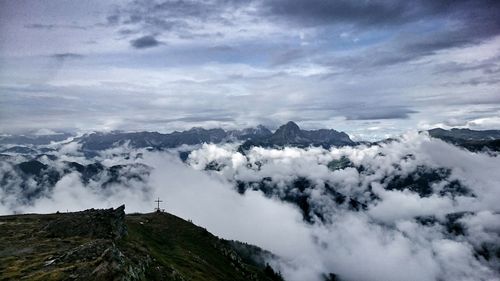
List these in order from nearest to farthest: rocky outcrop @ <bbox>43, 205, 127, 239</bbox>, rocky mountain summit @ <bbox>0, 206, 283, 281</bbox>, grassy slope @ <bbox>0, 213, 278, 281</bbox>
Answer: rocky mountain summit @ <bbox>0, 206, 283, 281</bbox> → grassy slope @ <bbox>0, 213, 278, 281</bbox> → rocky outcrop @ <bbox>43, 205, 127, 239</bbox>

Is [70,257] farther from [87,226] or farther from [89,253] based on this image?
[87,226]

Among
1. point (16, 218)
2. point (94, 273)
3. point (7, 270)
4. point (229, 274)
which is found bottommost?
point (229, 274)

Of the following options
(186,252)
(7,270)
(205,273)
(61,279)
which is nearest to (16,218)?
(186,252)

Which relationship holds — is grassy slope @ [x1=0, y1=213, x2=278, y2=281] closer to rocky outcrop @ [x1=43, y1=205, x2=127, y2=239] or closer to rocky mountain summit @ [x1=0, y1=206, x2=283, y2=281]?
rocky mountain summit @ [x1=0, y1=206, x2=283, y2=281]

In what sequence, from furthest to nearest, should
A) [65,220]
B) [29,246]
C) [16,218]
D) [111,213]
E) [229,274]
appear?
1. [229,274]
2. [16,218]
3. [111,213]
4. [65,220]
5. [29,246]

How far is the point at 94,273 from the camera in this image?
67562 millimetres

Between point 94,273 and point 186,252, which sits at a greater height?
point 94,273

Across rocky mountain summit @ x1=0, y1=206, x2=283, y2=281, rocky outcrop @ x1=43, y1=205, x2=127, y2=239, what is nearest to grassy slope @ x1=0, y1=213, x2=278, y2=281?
rocky mountain summit @ x1=0, y1=206, x2=283, y2=281

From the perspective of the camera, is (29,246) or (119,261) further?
(29,246)

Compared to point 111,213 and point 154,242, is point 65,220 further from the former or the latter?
point 154,242

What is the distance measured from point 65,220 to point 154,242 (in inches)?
2331

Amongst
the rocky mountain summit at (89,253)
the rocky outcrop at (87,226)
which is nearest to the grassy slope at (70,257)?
the rocky mountain summit at (89,253)

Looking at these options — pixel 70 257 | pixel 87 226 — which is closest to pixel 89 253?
pixel 70 257

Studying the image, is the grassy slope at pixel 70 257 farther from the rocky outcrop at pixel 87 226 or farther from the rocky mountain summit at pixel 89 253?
the rocky outcrop at pixel 87 226
